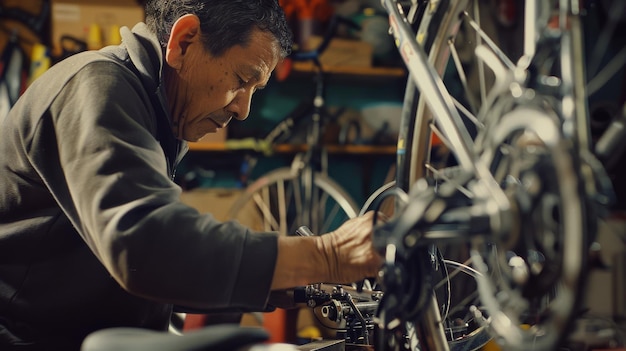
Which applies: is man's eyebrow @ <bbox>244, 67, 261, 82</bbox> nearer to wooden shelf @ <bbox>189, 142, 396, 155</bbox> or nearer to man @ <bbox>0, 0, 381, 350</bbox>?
man @ <bbox>0, 0, 381, 350</bbox>

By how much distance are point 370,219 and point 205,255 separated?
8.3 inches

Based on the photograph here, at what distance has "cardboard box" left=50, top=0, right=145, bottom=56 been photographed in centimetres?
373

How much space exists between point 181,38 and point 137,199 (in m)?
0.37

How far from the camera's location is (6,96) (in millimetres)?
3660

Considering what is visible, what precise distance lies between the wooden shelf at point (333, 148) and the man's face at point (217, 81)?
2.49 metres

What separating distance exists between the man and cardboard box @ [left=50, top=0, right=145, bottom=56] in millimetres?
2457

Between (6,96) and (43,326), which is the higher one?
(43,326)

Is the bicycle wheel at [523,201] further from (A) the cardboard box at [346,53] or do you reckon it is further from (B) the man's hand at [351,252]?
(A) the cardboard box at [346,53]

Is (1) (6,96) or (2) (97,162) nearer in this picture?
(2) (97,162)

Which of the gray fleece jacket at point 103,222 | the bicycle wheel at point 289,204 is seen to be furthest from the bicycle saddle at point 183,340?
the bicycle wheel at point 289,204

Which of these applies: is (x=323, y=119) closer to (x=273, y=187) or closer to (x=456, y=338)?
(x=273, y=187)

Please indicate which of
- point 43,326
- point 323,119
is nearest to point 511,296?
point 43,326

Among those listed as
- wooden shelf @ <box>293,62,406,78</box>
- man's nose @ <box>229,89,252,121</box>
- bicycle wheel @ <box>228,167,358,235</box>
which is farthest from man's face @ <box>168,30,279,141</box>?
wooden shelf @ <box>293,62,406,78</box>

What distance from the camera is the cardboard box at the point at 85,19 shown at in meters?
3.73
